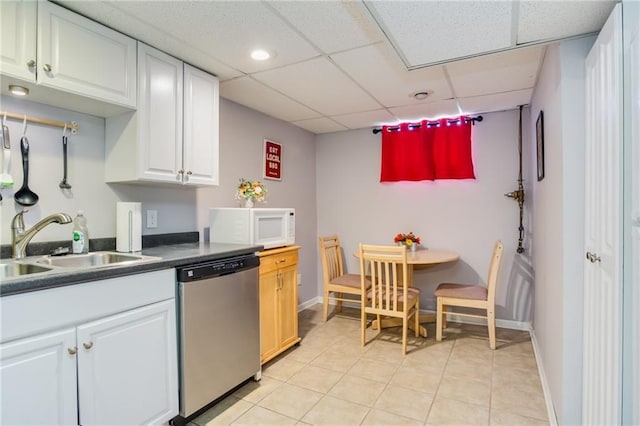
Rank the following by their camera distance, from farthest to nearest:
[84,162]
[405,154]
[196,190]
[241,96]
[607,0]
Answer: [405,154], [241,96], [196,190], [84,162], [607,0]

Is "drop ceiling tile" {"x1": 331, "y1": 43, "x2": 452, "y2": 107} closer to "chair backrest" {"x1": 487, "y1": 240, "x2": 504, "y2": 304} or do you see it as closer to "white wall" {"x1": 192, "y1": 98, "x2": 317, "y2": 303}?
"white wall" {"x1": 192, "y1": 98, "x2": 317, "y2": 303}

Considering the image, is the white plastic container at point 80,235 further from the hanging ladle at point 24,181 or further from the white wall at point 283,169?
the white wall at point 283,169

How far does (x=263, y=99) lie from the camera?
9.95ft

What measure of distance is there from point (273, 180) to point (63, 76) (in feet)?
7.10

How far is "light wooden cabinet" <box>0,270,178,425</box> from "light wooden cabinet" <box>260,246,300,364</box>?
87 cm

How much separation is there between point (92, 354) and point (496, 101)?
11.7 feet

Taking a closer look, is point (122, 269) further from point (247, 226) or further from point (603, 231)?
point (603, 231)

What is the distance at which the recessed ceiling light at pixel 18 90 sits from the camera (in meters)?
1.62

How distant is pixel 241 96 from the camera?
2.96m

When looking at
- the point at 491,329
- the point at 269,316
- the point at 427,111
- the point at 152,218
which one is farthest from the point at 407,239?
the point at 152,218

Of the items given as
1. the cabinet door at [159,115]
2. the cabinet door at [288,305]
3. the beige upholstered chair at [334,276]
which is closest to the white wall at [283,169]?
the beige upholstered chair at [334,276]

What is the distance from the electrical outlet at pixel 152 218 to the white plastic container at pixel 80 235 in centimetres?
43

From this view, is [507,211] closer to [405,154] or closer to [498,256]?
[498,256]

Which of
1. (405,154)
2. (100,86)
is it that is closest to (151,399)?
(100,86)
